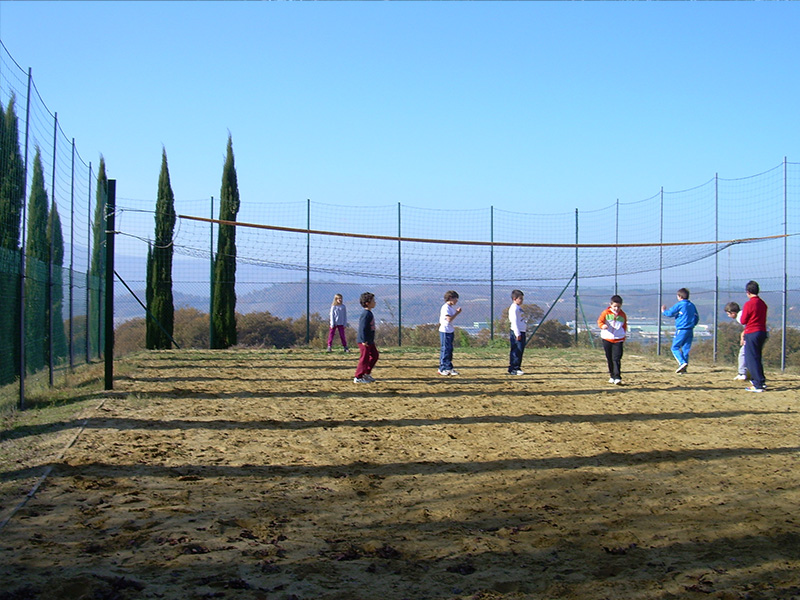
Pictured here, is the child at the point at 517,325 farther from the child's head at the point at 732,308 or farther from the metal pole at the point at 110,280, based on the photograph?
the metal pole at the point at 110,280

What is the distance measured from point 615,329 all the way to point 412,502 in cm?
739

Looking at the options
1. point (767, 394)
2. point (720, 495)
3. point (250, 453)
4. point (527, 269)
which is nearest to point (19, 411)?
point (250, 453)

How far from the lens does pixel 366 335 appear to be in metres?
11.1

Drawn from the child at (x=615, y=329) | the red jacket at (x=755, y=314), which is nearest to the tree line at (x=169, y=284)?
the child at (x=615, y=329)

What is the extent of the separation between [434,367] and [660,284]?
7652 mm

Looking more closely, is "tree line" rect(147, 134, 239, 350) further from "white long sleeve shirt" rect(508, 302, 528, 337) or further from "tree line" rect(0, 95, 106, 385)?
"white long sleeve shirt" rect(508, 302, 528, 337)

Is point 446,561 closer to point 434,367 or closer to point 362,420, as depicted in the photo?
point 362,420

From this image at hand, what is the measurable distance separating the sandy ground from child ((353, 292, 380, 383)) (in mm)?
1776

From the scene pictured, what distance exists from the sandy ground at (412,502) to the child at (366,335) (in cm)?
178

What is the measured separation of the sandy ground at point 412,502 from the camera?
137 inches

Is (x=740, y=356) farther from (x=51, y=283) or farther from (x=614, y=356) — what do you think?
(x=51, y=283)

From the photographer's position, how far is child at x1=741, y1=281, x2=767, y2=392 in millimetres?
10711

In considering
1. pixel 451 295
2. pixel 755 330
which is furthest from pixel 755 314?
pixel 451 295

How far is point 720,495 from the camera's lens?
5051mm
